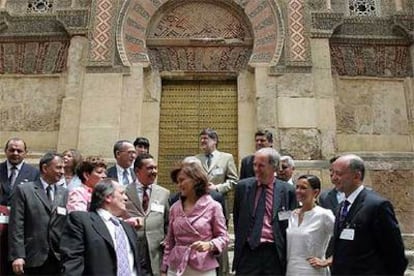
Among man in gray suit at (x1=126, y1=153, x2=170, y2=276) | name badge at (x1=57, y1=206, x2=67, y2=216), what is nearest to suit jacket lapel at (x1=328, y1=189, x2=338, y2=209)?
man in gray suit at (x1=126, y1=153, x2=170, y2=276)

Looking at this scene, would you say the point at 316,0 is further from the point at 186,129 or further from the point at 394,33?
the point at 186,129

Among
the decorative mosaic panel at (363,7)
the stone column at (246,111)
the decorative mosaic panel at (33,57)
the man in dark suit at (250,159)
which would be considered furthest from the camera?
the decorative mosaic panel at (363,7)

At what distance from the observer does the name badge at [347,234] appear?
323cm

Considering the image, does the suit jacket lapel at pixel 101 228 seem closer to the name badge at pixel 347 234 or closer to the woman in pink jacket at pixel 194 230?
the woman in pink jacket at pixel 194 230

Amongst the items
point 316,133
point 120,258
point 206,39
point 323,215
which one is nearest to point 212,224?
point 120,258

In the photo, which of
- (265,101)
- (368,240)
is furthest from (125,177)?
(265,101)

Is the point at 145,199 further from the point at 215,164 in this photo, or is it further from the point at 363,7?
the point at 363,7

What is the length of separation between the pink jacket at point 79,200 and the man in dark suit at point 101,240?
2.16 feet

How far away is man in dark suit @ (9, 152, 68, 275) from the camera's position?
12.7ft

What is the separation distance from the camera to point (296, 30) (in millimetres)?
9156

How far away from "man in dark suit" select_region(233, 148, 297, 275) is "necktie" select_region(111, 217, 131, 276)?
94 cm

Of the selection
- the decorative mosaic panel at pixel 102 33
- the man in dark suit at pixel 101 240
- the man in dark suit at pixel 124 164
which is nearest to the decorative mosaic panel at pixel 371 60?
the decorative mosaic panel at pixel 102 33

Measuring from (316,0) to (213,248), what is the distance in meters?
7.60

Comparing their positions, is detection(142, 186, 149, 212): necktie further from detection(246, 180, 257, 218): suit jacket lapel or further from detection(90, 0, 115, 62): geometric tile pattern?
detection(90, 0, 115, 62): geometric tile pattern
